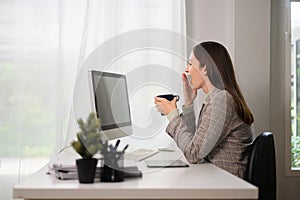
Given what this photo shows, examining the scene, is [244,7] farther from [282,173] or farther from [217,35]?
[282,173]

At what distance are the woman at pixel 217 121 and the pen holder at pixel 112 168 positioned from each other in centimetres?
62

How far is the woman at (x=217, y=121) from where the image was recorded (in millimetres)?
2230

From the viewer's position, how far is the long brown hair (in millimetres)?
2303

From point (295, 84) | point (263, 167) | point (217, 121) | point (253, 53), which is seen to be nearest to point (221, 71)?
point (217, 121)

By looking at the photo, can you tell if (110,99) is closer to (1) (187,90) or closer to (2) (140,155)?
(2) (140,155)

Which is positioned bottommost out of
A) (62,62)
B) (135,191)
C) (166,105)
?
(135,191)

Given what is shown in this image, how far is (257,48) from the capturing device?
327 cm

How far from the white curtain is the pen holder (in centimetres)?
164

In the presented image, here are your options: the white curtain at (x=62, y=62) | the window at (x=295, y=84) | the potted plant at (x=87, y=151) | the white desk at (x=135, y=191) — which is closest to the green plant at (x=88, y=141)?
the potted plant at (x=87, y=151)

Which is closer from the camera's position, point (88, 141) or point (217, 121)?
point (88, 141)

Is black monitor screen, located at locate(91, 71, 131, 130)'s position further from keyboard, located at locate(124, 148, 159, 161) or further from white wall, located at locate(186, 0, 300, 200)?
white wall, located at locate(186, 0, 300, 200)

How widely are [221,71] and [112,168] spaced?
0.90 metres

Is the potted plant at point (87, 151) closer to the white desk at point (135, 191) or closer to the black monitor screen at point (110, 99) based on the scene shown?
the white desk at point (135, 191)

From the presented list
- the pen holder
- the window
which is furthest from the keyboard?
the window
